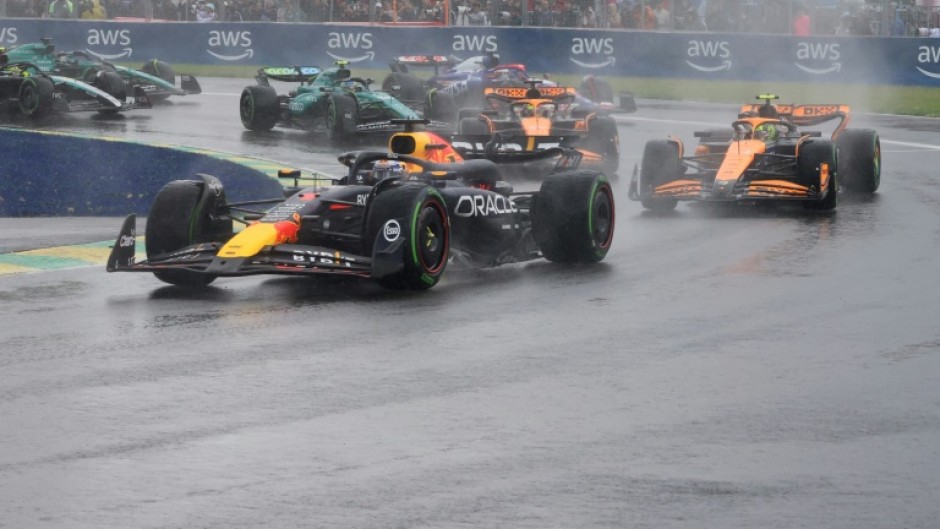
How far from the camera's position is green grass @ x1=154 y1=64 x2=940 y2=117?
32125 mm

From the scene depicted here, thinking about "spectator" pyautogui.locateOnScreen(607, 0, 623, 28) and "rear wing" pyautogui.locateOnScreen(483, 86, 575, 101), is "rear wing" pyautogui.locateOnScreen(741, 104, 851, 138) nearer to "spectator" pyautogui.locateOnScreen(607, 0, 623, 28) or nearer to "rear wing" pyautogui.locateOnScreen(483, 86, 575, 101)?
"rear wing" pyautogui.locateOnScreen(483, 86, 575, 101)

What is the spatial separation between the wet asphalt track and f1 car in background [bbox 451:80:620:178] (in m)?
7.46

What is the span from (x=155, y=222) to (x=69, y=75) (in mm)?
19946

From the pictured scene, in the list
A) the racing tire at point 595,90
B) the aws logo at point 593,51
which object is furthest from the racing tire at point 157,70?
the racing tire at point 595,90

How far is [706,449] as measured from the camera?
727cm

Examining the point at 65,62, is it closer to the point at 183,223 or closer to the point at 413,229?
the point at 183,223

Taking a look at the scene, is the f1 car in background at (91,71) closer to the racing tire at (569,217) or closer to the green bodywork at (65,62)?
the green bodywork at (65,62)

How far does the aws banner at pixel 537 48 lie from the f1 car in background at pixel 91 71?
7754 millimetres

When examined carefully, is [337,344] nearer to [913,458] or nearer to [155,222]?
[155,222]

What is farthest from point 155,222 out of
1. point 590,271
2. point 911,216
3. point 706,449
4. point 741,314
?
point 911,216

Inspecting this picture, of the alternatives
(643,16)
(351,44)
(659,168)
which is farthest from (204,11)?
(659,168)

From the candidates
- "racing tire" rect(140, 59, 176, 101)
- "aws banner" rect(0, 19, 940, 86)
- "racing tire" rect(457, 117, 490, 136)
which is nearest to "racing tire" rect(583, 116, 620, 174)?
"racing tire" rect(457, 117, 490, 136)

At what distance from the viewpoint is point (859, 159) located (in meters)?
19.0

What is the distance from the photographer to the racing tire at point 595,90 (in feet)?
90.4
